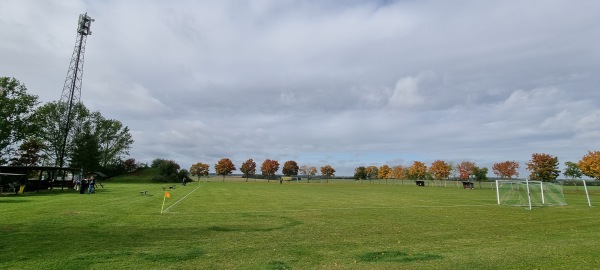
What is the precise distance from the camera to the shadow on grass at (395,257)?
24.3 feet

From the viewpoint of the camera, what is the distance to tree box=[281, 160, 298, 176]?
161 meters

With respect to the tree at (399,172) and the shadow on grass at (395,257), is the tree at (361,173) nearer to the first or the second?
the tree at (399,172)

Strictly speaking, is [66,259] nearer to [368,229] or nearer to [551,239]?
[368,229]

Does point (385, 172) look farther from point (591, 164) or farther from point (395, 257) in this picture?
point (395, 257)

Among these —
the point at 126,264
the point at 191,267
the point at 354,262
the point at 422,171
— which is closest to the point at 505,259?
the point at 354,262

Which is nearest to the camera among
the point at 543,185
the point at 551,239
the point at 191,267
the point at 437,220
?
the point at 191,267

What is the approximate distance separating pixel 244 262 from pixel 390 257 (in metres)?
3.13

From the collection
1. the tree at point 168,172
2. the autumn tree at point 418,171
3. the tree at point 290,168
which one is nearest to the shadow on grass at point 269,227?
the tree at point 168,172

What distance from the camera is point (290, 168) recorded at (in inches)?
6339

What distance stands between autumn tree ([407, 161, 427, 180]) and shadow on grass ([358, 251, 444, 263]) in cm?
9346

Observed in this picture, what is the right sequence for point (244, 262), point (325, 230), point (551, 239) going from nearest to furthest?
1. point (244, 262)
2. point (551, 239)
3. point (325, 230)

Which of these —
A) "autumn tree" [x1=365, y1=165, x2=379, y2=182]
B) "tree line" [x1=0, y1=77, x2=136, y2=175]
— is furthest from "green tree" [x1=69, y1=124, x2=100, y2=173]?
"autumn tree" [x1=365, y1=165, x2=379, y2=182]

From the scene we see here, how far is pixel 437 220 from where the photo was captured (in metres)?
14.6

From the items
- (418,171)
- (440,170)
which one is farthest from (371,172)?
(440,170)
